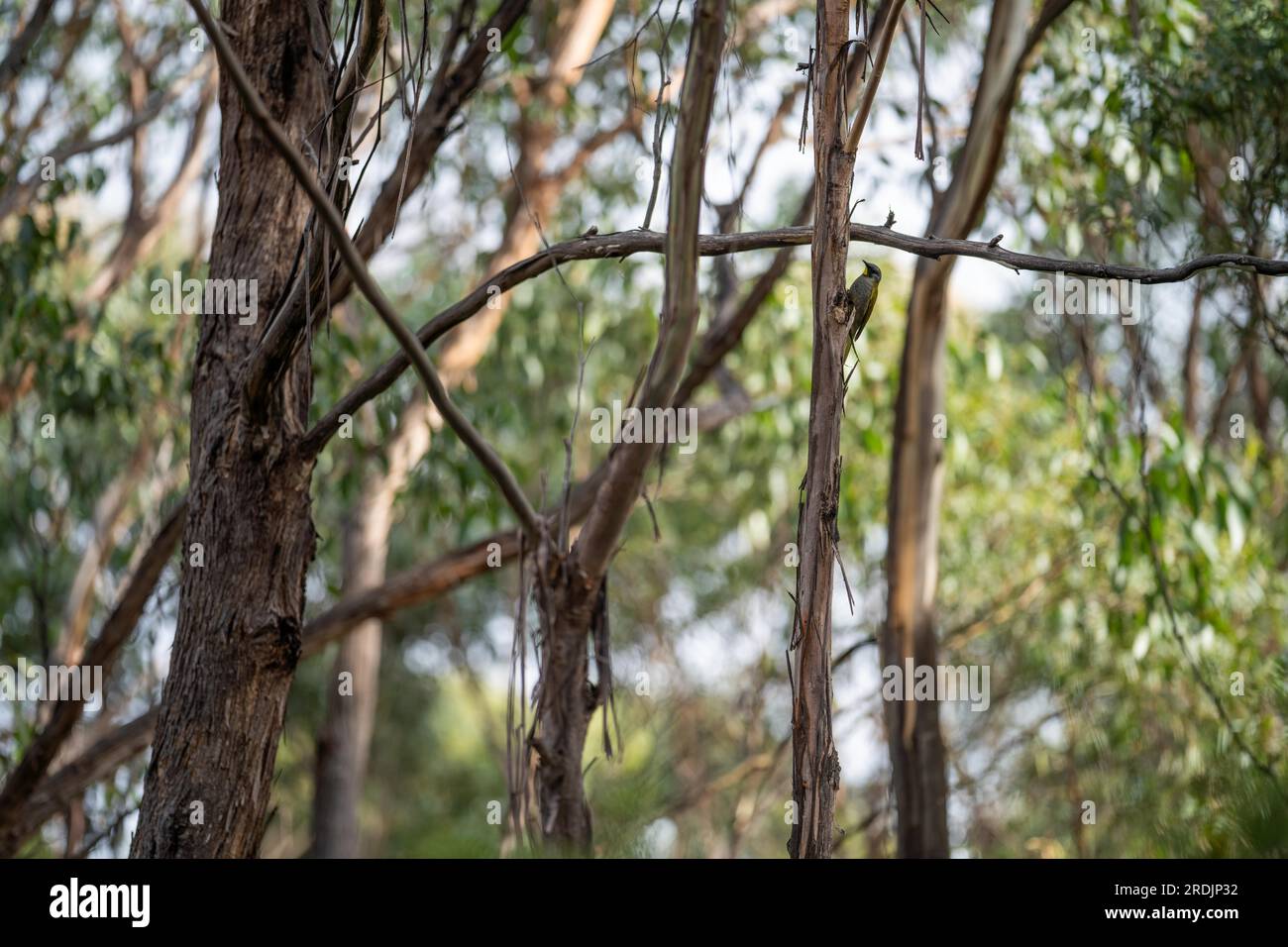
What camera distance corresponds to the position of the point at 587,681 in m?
2.71

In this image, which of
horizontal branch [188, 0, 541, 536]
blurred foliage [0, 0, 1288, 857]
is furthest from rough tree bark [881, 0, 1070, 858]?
horizontal branch [188, 0, 541, 536]

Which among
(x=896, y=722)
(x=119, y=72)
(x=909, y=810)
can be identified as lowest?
(x=909, y=810)

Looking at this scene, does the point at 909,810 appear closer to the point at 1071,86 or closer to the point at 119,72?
the point at 1071,86

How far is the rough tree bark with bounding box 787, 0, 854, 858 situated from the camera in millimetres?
2006

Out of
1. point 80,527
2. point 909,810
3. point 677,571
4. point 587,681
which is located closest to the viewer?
point 587,681

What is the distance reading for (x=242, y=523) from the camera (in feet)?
8.43

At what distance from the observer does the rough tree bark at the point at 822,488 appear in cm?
201

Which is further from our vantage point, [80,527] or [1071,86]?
[80,527]

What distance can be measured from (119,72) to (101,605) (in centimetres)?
303

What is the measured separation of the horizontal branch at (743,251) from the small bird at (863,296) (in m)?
0.07

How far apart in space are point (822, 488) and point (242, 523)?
4.17 ft

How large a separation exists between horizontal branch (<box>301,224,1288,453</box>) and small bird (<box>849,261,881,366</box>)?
0.24 feet

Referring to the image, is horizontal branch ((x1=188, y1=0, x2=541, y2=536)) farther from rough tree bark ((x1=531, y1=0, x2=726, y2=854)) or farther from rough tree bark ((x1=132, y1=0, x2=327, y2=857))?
rough tree bark ((x1=132, y1=0, x2=327, y2=857))
